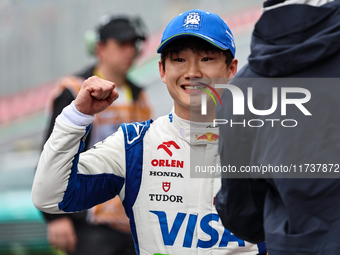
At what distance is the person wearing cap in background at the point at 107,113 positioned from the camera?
3.24 meters

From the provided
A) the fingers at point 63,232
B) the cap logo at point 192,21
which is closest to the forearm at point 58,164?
the cap logo at point 192,21

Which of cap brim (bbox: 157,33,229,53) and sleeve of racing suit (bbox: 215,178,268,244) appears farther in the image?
cap brim (bbox: 157,33,229,53)

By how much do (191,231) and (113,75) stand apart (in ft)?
5.97

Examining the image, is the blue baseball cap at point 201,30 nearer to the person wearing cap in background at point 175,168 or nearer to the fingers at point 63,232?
the person wearing cap in background at point 175,168

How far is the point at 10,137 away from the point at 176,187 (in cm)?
230

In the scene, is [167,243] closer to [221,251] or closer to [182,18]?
[221,251]

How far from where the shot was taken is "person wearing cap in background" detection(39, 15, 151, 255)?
3.24m

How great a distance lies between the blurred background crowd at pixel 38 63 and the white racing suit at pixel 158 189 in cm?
151

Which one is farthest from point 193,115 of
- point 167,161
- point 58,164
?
point 58,164

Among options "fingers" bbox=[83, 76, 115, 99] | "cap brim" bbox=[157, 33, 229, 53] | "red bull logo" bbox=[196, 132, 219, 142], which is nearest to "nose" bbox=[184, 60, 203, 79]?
"cap brim" bbox=[157, 33, 229, 53]

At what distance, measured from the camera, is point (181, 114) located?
2.03m

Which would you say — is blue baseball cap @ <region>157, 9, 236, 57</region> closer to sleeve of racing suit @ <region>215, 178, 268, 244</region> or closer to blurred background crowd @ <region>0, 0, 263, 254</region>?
sleeve of racing suit @ <region>215, 178, 268, 244</region>

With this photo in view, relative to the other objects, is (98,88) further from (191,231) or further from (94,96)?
(191,231)

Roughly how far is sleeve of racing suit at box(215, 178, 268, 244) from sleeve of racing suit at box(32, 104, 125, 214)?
634 mm
